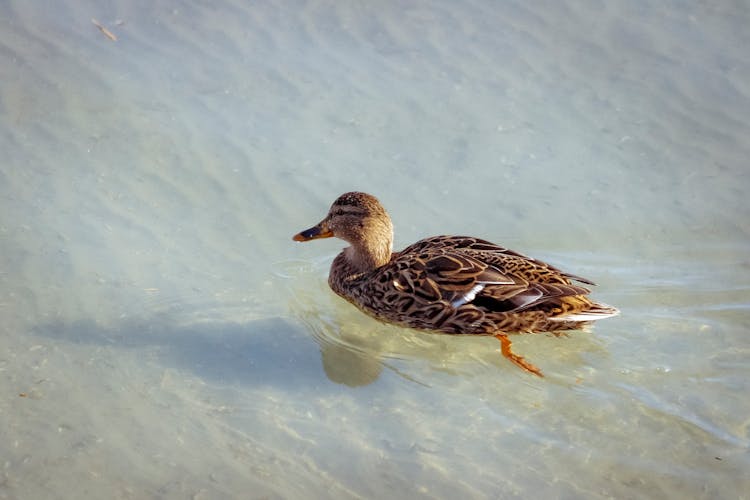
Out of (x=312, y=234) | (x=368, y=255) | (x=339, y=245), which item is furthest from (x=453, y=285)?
(x=339, y=245)

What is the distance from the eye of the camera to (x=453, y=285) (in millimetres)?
5949

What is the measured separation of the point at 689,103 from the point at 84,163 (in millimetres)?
4911

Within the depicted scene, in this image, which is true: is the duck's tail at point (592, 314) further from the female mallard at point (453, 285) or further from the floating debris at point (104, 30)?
the floating debris at point (104, 30)

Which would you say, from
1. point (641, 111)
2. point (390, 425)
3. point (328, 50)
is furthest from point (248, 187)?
point (641, 111)

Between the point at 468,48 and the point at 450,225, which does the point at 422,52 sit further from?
the point at 450,225

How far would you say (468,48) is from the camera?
842 cm

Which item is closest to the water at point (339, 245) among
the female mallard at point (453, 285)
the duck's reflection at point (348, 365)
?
the duck's reflection at point (348, 365)

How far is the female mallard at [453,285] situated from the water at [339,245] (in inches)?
6.1

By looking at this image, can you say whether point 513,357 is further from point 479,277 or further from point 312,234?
point 312,234

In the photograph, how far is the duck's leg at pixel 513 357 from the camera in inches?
221

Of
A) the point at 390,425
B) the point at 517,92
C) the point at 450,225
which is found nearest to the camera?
the point at 390,425

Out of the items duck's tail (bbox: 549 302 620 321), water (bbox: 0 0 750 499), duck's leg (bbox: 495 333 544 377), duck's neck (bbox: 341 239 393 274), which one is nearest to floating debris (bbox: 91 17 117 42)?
water (bbox: 0 0 750 499)

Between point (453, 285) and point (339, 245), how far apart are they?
4.42 ft

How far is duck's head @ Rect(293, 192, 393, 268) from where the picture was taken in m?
6.25
